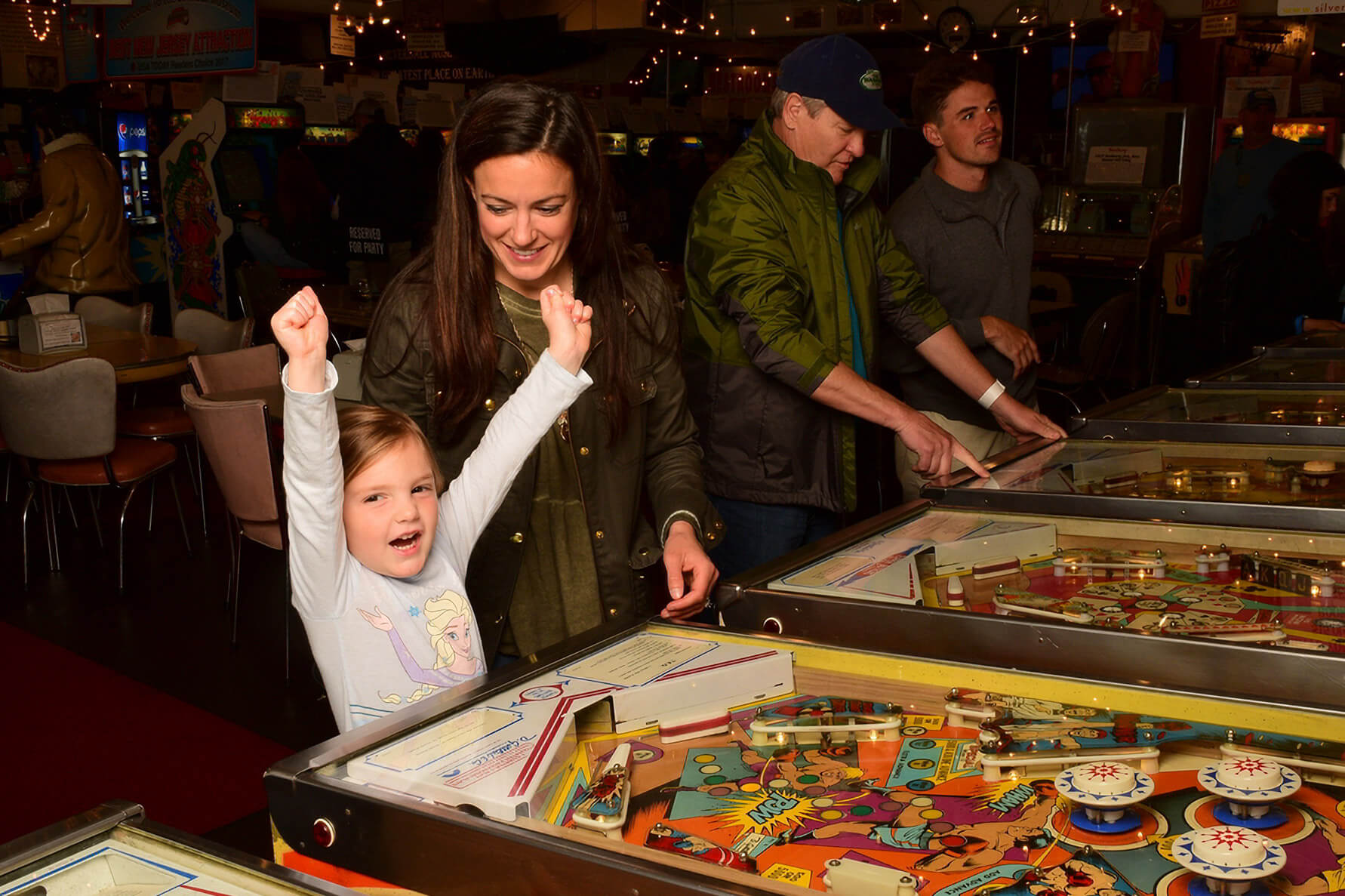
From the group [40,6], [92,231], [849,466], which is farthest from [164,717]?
[40,6]

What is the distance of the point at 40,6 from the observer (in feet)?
33.3

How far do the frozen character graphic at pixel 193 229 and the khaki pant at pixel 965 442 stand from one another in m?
7.18

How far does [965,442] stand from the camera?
3.20m

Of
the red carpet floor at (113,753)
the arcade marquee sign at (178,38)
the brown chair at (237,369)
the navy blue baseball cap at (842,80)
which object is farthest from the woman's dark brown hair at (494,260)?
the arcade marquee sign at (178,38)

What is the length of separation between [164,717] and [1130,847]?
131 inches

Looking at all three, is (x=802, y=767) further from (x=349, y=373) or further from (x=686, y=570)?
(x=349, y=373)

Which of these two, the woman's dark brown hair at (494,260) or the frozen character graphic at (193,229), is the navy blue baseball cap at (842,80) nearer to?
the woman's dark brown hair at (494,260)

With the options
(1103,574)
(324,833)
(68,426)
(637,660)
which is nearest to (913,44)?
(68,426)

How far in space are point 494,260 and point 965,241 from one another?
1655 millimetres

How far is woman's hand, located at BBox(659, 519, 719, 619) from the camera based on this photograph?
1.74 m

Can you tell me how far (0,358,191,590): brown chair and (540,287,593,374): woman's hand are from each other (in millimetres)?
3575

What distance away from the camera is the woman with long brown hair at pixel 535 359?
5.81 feet

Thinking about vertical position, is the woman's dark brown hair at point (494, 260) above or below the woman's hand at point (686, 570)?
above

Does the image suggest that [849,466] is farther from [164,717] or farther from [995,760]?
[164,717]
